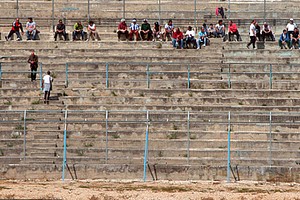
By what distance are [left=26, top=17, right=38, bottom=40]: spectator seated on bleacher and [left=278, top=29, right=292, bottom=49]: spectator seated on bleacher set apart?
1047cm

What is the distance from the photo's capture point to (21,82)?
98.8ft

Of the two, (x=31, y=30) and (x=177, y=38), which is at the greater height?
(x=31, y=30)

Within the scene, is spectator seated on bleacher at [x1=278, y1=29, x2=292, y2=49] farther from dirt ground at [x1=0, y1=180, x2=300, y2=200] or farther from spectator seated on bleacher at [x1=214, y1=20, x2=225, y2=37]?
dirt ground at [x1=0, y1=180, x2=300, y2=200]

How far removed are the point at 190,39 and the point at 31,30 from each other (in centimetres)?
693

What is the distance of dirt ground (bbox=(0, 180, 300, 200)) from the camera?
22.2 meters

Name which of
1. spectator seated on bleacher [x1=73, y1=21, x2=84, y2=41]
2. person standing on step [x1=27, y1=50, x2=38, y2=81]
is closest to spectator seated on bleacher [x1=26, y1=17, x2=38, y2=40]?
spectator seated on bleacher [x1=73, y1=21, x2=84, y2=41]

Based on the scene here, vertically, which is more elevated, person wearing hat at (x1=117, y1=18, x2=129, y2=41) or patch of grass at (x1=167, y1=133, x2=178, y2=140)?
person wearing hat at (x1=117, y1=18, x2=129, y2=41)

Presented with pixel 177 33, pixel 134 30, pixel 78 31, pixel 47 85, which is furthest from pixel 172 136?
pixel 78 31

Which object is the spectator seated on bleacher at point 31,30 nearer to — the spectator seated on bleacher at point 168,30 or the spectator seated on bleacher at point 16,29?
the spectator seated on bleacher at point 16,29

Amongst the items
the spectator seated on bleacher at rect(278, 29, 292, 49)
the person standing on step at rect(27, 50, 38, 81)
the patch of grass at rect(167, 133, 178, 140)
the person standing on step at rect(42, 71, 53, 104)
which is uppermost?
the spectator seated on bleacher at rect(278, 29, 292, 49)

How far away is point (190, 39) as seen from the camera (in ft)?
111

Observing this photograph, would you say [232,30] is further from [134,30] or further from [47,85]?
[47,85]

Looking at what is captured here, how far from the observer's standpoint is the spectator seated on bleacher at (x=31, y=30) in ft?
115

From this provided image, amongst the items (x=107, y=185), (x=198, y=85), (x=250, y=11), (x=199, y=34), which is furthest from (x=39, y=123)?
(x=250, y=11)
